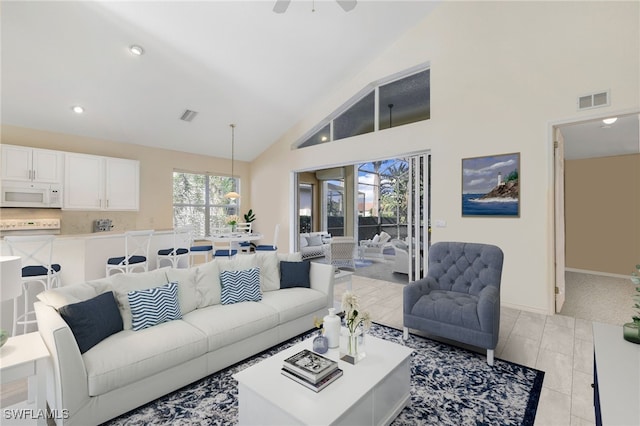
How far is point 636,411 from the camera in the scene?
1203mm

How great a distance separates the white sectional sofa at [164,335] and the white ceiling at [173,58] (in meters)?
3.26

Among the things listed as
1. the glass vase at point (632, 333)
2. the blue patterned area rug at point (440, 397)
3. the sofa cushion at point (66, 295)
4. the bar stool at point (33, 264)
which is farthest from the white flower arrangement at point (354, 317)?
the bar stool at point (33, 264)

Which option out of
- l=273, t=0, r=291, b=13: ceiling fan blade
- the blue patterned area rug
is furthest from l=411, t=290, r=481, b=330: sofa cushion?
l=273, t=0, r=291, b=13: ceiling fan blade

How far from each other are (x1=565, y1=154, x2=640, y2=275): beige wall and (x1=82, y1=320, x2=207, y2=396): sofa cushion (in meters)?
7.67

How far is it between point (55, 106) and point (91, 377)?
199 inches

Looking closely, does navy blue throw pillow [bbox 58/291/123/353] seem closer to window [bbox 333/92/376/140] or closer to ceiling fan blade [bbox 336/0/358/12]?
ceiling fan blade [bbox 336/0/358/12]

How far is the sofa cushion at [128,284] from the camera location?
236 centimetres

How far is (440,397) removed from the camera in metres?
2.20

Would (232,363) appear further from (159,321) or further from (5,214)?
(5,214)

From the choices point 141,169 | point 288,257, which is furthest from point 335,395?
point 141,169

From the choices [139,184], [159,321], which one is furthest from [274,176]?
[159,321]

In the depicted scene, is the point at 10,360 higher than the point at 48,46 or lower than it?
lower

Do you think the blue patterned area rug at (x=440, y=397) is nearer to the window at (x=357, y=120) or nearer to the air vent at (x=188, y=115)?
the window at (x=357, y=120)

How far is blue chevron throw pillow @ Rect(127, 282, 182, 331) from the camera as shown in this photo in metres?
2.36
